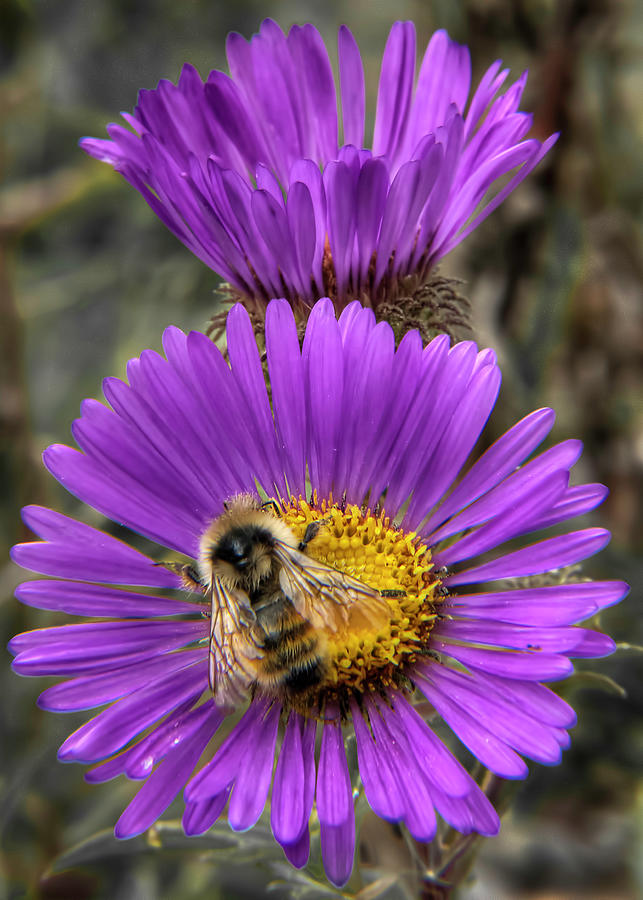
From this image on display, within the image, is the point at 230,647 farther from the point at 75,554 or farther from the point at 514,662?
the point at 514,662

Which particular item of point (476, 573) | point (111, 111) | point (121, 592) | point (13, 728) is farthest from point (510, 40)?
point (13, 728)

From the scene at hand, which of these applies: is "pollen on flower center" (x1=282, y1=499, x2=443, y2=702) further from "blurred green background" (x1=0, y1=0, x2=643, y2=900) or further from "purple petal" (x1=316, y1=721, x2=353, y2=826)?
"blurred green background" (x1=0, y1=0, x2=643, y2=900)

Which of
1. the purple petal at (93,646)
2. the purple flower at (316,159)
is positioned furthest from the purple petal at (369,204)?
the purple petal at (93,646)

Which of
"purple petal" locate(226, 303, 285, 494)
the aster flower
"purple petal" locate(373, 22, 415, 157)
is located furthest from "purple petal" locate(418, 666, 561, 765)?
"purple petal" locate(373, 22, 415, 157)

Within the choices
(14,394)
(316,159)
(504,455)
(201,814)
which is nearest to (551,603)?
(504,455)

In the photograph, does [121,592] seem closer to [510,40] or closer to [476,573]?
[476,573]

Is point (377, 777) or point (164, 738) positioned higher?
point (164, 738)
